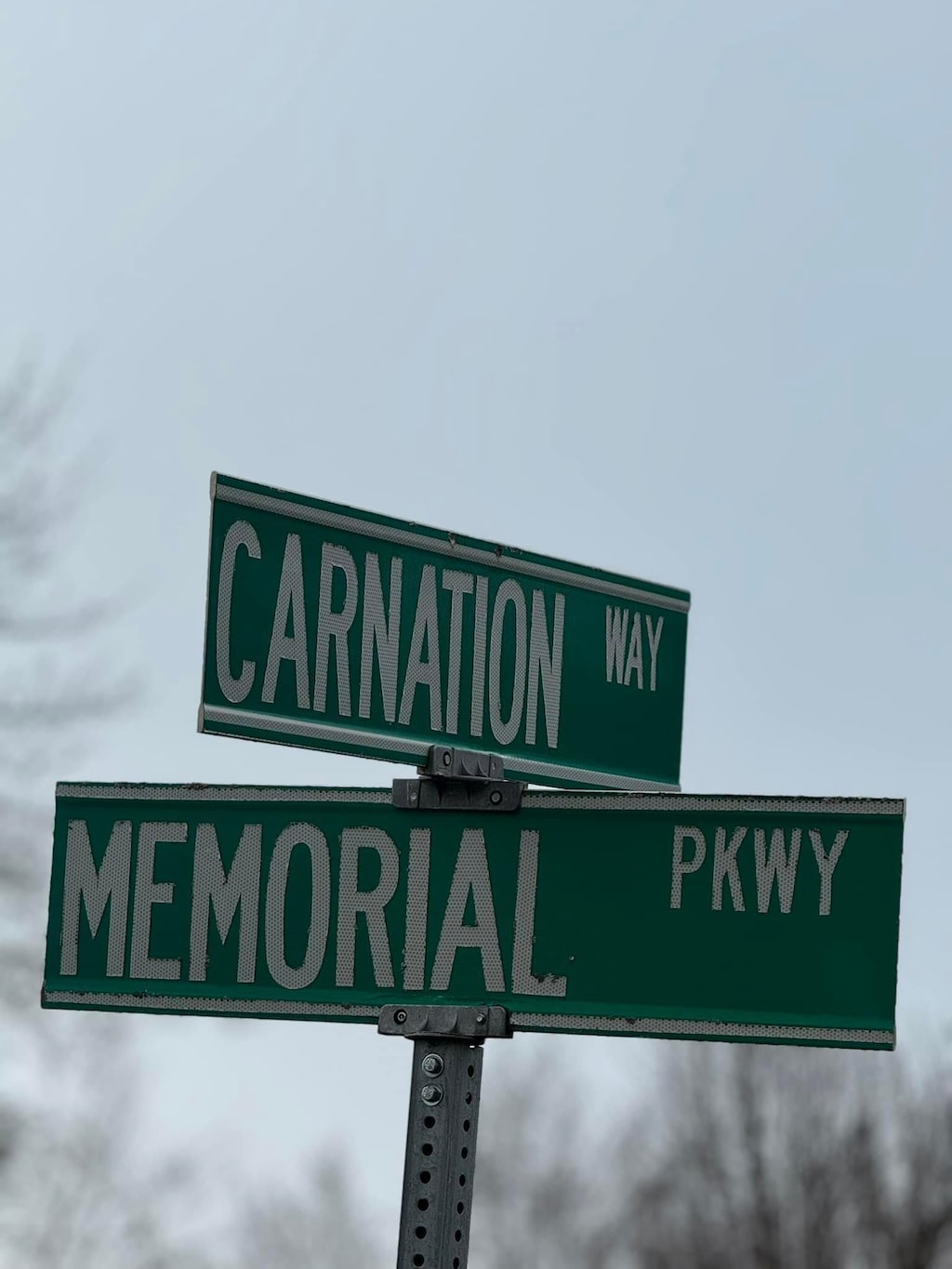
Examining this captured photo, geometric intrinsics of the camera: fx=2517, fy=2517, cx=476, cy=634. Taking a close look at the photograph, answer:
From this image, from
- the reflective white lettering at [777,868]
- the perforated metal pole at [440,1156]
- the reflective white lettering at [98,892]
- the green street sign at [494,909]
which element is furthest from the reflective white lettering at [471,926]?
the reflective white lettering at [98,892]

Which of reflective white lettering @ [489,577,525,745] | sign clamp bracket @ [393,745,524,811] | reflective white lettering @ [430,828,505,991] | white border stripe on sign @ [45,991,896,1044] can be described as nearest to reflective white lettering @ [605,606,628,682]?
reflective white lettering @ [489,577,525,745]

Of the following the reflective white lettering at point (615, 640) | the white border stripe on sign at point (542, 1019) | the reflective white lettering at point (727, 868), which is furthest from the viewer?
the reflective white lettering at point (615, 640)

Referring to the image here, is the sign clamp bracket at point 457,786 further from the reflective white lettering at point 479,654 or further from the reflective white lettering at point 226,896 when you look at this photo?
the reflective white lettering at point 226,896

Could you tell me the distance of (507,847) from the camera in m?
3.77

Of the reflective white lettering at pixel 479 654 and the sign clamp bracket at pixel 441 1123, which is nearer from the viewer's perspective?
the sign clamp bracket at pixel 441 1123

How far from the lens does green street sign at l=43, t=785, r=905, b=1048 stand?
356cm

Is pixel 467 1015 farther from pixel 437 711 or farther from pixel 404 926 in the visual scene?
pixel 437 711

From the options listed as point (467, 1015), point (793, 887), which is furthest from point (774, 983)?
point (467, 1015)

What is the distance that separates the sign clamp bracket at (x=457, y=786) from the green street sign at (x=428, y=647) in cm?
3

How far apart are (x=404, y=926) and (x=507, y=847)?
7.7 inches

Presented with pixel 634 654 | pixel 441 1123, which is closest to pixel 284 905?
Answer: pixel 441 1123

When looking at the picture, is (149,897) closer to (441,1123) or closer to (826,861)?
(441,1123)

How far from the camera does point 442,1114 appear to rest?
366 centimetres

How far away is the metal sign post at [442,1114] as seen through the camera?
362 cm
